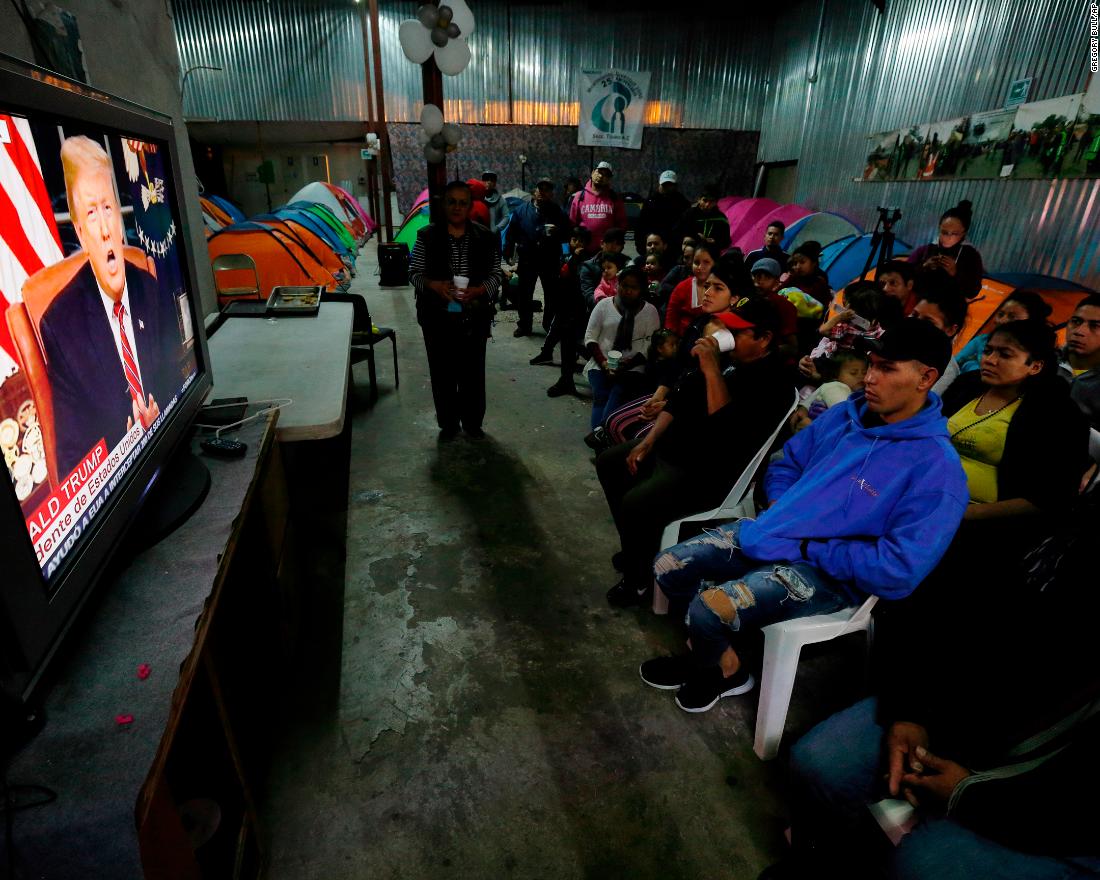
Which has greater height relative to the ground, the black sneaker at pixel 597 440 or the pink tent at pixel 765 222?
the pink tent at pixel 765 222

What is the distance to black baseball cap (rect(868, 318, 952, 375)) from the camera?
5.30 ft

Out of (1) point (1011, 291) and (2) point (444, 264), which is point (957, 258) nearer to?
(1) point (1011, 291)

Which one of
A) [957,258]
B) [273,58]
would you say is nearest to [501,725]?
[957,258]

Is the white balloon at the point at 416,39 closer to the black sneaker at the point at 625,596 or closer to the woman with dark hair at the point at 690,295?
the woman with dark hair at the point at 690,295

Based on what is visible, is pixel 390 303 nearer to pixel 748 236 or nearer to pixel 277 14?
pixel 748 236

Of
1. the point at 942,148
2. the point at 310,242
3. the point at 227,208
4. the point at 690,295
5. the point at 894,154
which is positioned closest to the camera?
the point at 690,295

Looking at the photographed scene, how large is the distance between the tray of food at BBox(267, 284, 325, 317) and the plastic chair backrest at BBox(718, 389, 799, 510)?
8.37 feet

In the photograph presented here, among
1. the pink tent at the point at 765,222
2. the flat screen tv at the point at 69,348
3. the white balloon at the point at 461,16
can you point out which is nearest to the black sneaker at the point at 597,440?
the flat screen tv at the point at 69,348

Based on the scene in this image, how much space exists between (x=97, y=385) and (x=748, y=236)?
891 cm

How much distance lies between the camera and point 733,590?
5.90ft

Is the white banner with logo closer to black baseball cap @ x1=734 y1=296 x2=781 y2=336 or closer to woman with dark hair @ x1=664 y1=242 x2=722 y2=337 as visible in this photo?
woman with dark hair @ x1=664 y1=242 x2=722 y2=337

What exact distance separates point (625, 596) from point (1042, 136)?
5.57 meters

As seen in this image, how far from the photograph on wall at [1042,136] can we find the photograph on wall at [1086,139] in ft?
0.19

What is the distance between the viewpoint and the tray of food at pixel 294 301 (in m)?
3.36
